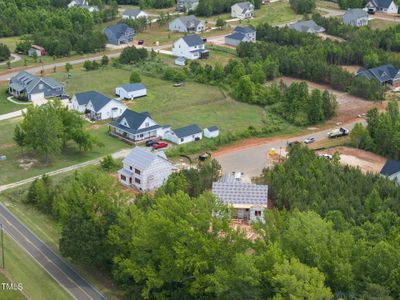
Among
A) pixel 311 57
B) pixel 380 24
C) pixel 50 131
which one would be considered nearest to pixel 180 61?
pixel 311 57

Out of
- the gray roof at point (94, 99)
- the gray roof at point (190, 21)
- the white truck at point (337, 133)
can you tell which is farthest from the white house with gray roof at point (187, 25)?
the white truck at point (337, 133)

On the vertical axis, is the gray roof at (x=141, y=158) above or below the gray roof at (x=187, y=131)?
above

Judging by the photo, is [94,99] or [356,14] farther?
[356,14]

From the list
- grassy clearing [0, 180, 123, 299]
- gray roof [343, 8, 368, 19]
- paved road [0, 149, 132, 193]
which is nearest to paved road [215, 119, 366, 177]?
paved road [0, 149, 132, 193]

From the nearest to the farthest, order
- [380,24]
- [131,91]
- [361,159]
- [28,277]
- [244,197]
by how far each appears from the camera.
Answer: [28,277]
[244,197]
[361,159]
[131,91]
[380,24]

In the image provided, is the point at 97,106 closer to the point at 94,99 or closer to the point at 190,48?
the point at 94,99

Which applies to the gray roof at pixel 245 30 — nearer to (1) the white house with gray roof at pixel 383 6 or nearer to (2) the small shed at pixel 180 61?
(2) the small shed at pixel 180 61
